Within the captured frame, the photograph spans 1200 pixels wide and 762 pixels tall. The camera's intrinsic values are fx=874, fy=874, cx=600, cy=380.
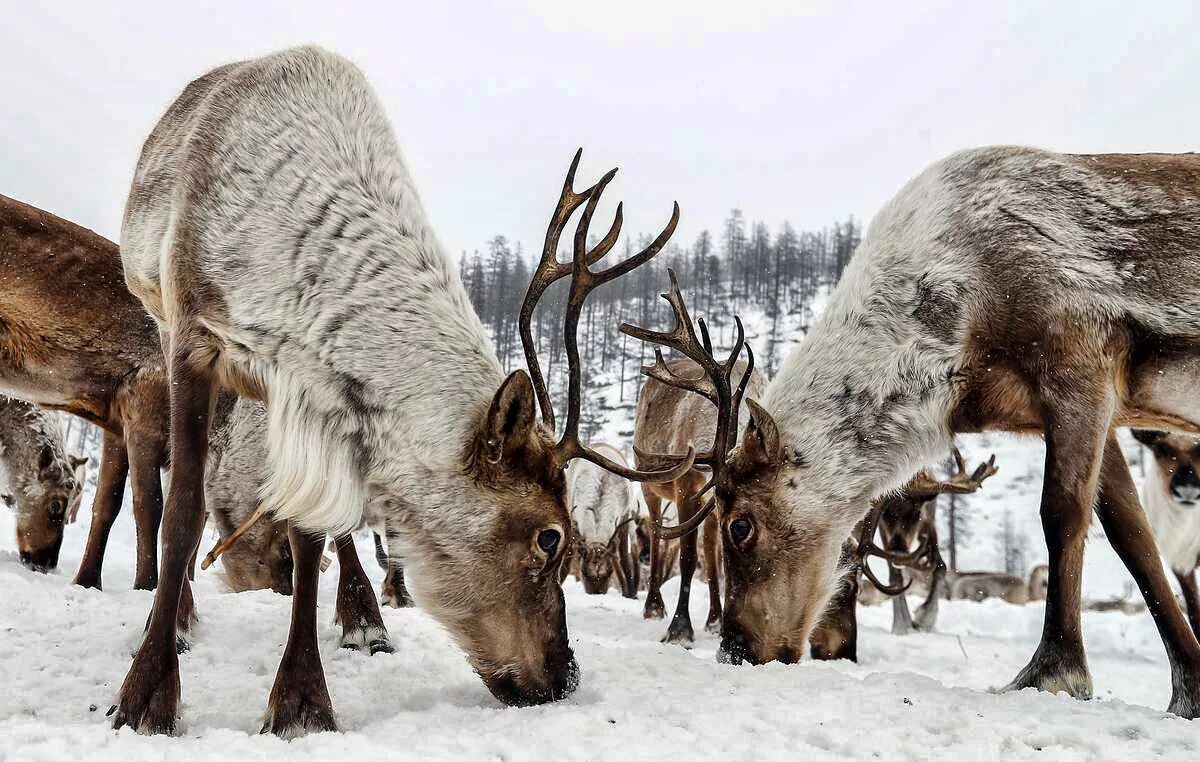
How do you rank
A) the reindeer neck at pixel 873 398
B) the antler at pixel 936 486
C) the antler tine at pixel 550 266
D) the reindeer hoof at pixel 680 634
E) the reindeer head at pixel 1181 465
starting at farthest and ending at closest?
1. the antler at pixel 936 486
2. the reindeer head at pixel 1181 465
3. the reindeer hoof at pixel 680 634
4. the reindeer neck at pixel 873 398
5. the antler tine at pixel 550 266

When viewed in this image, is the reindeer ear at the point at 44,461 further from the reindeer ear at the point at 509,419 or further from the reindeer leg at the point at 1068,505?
the reindeer leg at the point at 1068,505

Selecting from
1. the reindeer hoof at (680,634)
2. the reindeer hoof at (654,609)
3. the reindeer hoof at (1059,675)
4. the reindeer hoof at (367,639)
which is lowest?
the reindeer hoof at (654,609)

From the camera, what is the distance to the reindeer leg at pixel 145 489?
5594 millimetres

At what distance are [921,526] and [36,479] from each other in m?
9.11

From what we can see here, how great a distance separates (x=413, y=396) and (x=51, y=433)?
22.5ft

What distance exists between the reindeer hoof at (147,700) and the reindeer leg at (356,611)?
61.2 inches

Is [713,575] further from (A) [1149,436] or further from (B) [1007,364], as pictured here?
(B) [1007,364]

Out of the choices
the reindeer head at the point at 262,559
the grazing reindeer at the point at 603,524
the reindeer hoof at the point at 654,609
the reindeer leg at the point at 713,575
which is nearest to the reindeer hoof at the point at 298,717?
the reindeer head at the point at 262,559

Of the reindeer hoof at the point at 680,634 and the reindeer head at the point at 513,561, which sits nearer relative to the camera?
the reindeer head at the point at 513,561

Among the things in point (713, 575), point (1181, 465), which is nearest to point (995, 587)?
point (1181, 465)

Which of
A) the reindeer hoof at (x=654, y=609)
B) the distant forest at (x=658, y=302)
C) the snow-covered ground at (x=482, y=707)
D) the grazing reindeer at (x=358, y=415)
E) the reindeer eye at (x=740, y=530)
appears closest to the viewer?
the snow-covered ground at (x=482, y=707)

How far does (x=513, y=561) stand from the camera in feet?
10.5

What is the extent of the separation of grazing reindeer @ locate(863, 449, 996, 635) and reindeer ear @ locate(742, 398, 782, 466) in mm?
4076

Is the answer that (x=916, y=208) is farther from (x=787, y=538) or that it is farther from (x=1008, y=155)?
(x=787, y=538)
